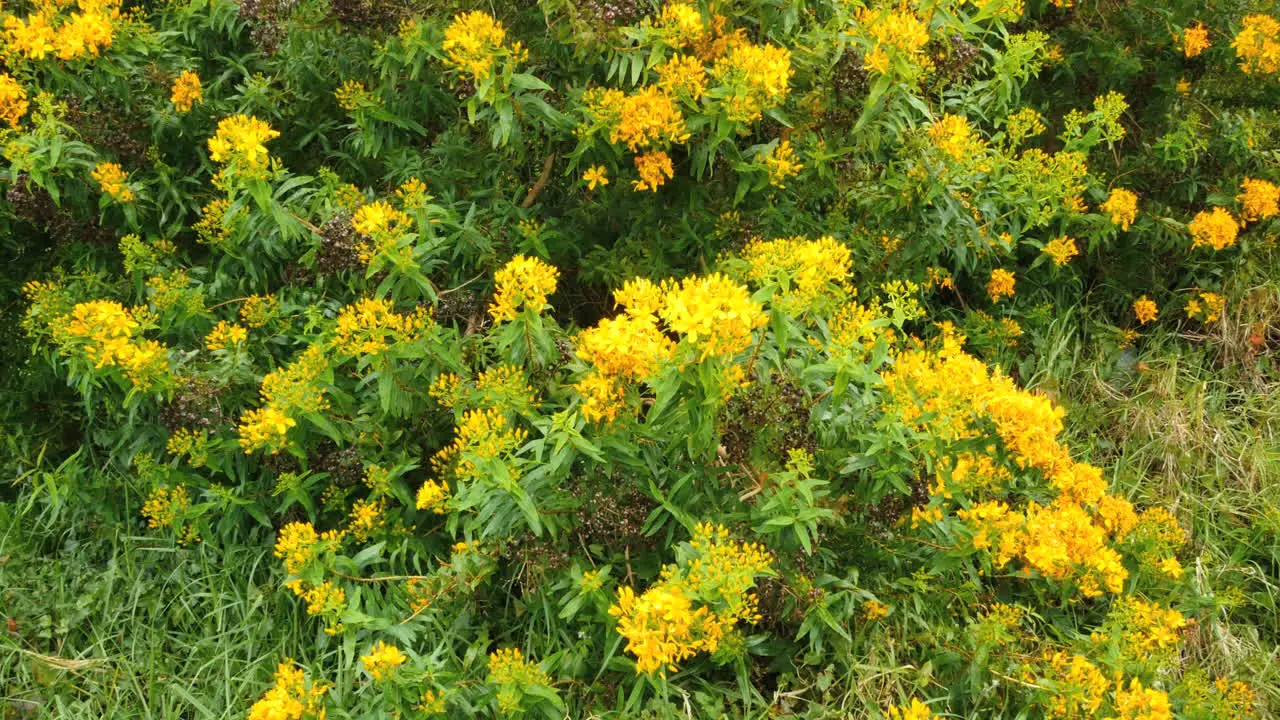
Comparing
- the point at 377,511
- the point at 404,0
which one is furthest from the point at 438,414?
the point at 404,0

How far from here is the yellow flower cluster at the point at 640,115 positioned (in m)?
2.76

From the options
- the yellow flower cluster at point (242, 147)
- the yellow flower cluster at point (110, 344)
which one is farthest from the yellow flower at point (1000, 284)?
the yellow flower cluster at point (110, 344)

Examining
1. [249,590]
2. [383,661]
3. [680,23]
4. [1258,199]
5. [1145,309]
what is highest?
[680,23]

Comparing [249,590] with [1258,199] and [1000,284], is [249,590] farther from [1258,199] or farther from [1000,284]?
[1258,199]

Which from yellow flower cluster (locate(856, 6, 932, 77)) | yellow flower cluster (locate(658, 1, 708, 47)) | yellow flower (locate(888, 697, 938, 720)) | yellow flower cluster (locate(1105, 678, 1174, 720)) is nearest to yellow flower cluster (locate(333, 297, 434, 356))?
yellow flower cluster (locate(658, 1, 708, 47))

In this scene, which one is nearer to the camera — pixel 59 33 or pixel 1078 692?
pixel 1078 692

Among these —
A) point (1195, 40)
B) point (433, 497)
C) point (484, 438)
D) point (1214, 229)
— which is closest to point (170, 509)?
point (433, 497)

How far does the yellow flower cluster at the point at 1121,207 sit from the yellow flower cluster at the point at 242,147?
2.98m

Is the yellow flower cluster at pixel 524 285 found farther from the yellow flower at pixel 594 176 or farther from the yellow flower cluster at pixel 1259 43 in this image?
the yellow flower cluster at pixel 1259 43

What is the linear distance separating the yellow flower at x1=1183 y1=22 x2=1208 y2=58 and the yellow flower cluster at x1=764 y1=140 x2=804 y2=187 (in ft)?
6.60

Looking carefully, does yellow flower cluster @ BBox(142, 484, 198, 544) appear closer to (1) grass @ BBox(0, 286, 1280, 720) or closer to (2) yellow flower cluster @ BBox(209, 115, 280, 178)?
(1) grass @ BBox(0, 286, 1280, 720)

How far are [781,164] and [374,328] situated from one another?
1.21 metres

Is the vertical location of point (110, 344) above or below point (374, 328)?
below

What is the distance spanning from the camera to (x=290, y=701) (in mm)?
2438
